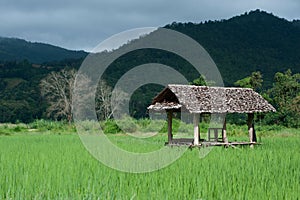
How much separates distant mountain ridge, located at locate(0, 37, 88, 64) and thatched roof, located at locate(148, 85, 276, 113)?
281ft

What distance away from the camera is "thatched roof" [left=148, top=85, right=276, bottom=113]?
1192 cm

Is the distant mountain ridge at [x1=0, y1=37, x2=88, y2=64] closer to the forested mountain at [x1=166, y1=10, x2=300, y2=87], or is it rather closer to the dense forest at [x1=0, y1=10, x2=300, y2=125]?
the dense forest at [x1=0, y1=10, x2=300, y2=125]

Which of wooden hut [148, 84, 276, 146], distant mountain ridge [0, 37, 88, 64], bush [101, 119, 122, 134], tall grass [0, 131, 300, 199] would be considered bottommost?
bush [101, 119, 122, 134]

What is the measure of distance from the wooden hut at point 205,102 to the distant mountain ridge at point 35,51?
85.6 m

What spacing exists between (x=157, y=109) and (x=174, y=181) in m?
6.98

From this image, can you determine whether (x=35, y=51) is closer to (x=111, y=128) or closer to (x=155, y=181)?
(x=111, y=128)

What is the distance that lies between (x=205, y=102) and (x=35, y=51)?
103m

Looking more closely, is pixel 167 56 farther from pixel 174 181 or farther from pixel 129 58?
pixel 174 181

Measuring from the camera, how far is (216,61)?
45.8 metres

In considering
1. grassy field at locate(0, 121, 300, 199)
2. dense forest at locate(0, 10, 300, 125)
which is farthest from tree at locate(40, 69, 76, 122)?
grassy field at locate(0, 121, 300, 199)

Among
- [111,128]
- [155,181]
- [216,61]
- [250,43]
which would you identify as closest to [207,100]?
[155,181]

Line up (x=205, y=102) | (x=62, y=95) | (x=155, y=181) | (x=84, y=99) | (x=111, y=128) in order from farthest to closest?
(x=62, y=95)
(x=84, y=99)
(x=111, y=128)
(x=205, y=102)
(x=155, y=181)

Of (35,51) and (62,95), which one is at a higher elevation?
(35,51)

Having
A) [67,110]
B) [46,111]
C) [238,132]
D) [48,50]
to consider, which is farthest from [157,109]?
[48,50]
